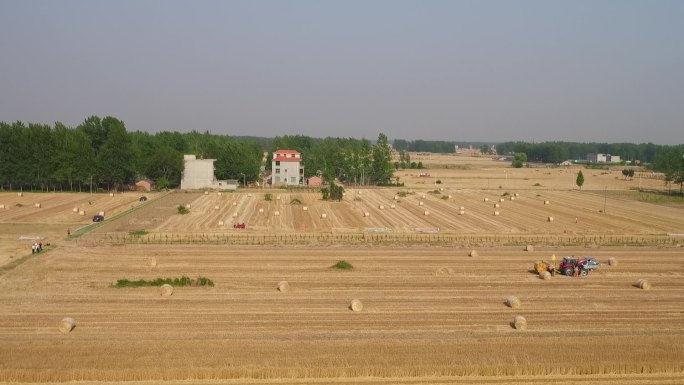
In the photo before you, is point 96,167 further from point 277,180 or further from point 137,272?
point 137,272

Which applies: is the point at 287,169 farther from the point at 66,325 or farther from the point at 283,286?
the point at 66,325

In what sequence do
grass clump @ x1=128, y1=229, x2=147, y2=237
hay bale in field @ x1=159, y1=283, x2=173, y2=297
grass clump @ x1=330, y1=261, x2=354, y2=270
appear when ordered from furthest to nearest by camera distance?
grass clump @ x1=128, y1=229, x2=147, y2=237
grass clump @ x1=330, y1=261, x2=354, y2=270
hay bale in field @ x1=159, y1=283, x2=173, y2=297

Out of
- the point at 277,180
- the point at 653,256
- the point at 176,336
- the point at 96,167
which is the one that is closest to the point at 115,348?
the point at 176,336

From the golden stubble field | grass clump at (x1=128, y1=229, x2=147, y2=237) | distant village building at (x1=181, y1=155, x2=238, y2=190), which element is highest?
distant village building at (x1=181, y1=155, x2=238, y2=190)

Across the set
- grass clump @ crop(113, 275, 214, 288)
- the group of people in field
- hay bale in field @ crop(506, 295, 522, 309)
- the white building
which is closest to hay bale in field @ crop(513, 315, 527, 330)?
hay bale in field @ crop(506, 295, 522, 309)

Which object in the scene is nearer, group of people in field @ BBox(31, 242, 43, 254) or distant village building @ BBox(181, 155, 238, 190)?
group of people in field @ BBox(31, 242, 43, 254)

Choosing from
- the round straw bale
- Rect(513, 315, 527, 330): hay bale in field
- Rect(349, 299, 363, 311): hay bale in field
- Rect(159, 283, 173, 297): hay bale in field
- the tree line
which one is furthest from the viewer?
the tree line

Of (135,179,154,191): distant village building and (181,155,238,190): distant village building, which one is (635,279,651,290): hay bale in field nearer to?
(181,155,238,190): distant village building
